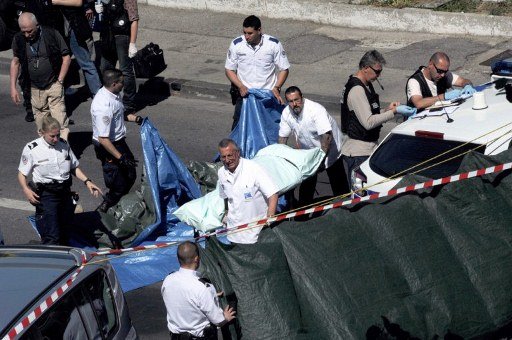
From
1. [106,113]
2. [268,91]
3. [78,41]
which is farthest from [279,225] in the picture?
[78,41]

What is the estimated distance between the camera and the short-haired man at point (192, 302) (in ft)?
25.1

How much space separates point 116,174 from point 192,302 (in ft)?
13.5

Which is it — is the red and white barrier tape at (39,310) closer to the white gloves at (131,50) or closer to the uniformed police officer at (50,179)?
the uniformed police officer at (50,179)

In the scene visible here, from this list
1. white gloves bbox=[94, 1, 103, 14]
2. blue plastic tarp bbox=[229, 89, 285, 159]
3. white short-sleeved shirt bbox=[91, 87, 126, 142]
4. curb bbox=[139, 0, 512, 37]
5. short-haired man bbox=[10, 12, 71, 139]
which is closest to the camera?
white short-sleeved shirt bbox=[91, 87, 126, 142]

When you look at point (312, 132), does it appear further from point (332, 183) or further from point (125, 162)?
point (125, 162)

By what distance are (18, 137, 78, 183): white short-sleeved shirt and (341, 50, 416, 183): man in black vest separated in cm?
288

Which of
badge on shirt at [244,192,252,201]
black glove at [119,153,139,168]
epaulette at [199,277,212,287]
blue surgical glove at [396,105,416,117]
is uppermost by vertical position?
blue surgical glove at [396,105,416,117]

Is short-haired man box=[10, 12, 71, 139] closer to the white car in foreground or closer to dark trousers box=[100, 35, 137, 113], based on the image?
dark trousers box=[100, 35, 137, 113]

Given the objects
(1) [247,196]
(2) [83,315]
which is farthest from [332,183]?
(2) [83,315]

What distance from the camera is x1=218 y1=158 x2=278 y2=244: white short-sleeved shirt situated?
9.43 m

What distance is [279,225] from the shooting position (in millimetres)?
8070

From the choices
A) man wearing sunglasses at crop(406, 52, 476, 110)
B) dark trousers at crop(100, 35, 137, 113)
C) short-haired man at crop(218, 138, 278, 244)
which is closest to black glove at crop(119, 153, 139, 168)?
short-haired man at crop(218, 138, 278, 244)

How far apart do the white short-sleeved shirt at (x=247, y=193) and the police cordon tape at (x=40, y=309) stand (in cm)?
256

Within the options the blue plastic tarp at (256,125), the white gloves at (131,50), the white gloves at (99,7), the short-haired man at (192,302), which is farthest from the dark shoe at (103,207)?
the white gloves at (99,7)
